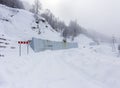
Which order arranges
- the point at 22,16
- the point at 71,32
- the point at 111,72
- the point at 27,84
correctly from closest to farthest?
the point at 27,84, the point at 111,72, the point at 22,16, the point at 71,32

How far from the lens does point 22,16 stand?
163 feet

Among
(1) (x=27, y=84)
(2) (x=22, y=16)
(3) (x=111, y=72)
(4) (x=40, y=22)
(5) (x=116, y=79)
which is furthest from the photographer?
(4) (x=40, y=22)

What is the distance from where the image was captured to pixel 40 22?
5300cm

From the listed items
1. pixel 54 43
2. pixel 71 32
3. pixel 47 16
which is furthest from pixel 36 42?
pixel 71 32

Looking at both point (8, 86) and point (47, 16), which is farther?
point (47, 16)

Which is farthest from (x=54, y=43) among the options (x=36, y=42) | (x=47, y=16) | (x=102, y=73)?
(x=47, y=16)

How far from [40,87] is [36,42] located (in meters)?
17.5

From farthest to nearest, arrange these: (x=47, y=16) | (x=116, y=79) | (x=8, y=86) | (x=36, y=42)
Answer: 1. (x=47, y=16)
2. (x=36, y=42)
3. (x=116, y=79)
4. (x=8, y=86)

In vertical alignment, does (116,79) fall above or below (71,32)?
below

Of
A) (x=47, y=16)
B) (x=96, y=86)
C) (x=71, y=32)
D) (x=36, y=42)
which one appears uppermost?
(x=47, y=16)

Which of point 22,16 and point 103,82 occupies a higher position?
point 22,16

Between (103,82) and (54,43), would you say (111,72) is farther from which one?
(54,43)

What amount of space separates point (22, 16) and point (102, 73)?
48.3 metres

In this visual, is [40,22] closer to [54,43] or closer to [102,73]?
[54,43]
